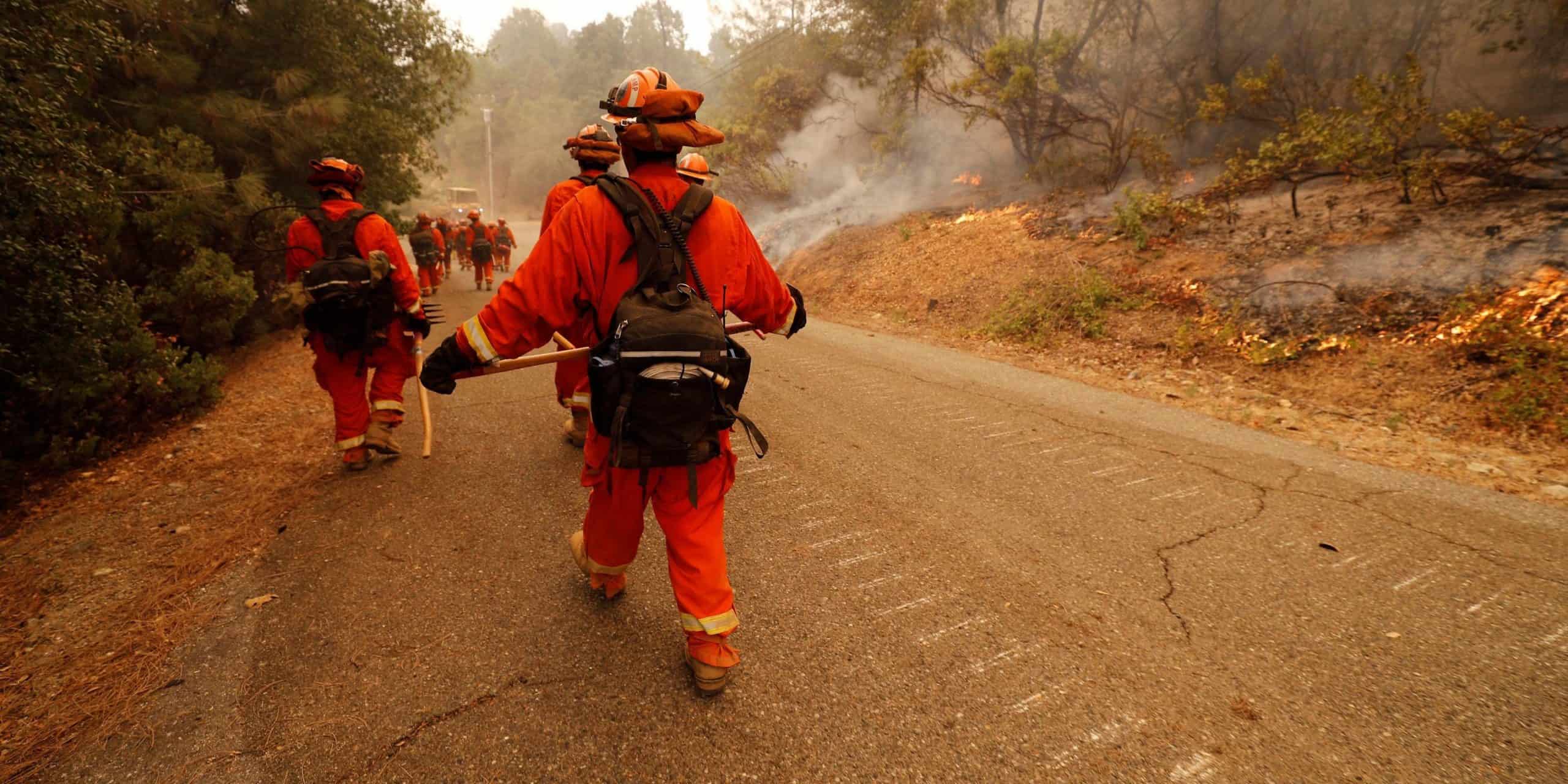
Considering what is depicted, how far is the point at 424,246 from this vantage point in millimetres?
12156

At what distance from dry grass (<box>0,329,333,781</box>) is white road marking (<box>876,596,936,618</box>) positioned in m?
2.46

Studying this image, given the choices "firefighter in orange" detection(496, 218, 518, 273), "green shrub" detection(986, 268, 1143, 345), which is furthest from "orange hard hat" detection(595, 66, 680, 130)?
"firefighter in orange" detection(496, 218, 518, 273)

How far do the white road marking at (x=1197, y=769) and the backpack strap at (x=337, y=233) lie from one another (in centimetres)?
455

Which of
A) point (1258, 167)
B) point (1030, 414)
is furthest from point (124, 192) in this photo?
point (1258, 167)

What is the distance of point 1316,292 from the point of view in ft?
21.1

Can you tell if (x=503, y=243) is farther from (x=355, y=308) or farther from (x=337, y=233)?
(x=355, y=308)

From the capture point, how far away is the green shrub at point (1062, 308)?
775cm

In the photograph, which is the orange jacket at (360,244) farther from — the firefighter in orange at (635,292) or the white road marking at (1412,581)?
the white road marking at (1412,581)

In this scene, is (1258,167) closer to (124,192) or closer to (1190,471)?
(1190,471)

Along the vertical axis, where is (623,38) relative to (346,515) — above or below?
above

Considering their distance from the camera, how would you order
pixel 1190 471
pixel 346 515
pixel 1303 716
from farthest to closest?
pixel 1190 471 → pixel 346 515 → pixel 1303 716

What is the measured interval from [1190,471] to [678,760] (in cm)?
352

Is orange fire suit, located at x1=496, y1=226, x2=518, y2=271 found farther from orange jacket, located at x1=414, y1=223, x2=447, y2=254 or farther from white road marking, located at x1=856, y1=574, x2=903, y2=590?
white road marking, located at x1=856, y1=574, x2=903, y2=590

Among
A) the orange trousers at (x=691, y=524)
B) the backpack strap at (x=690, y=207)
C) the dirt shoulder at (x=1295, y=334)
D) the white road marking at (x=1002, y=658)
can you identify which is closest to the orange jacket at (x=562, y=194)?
the backpack strap at (x=690, y=207)
